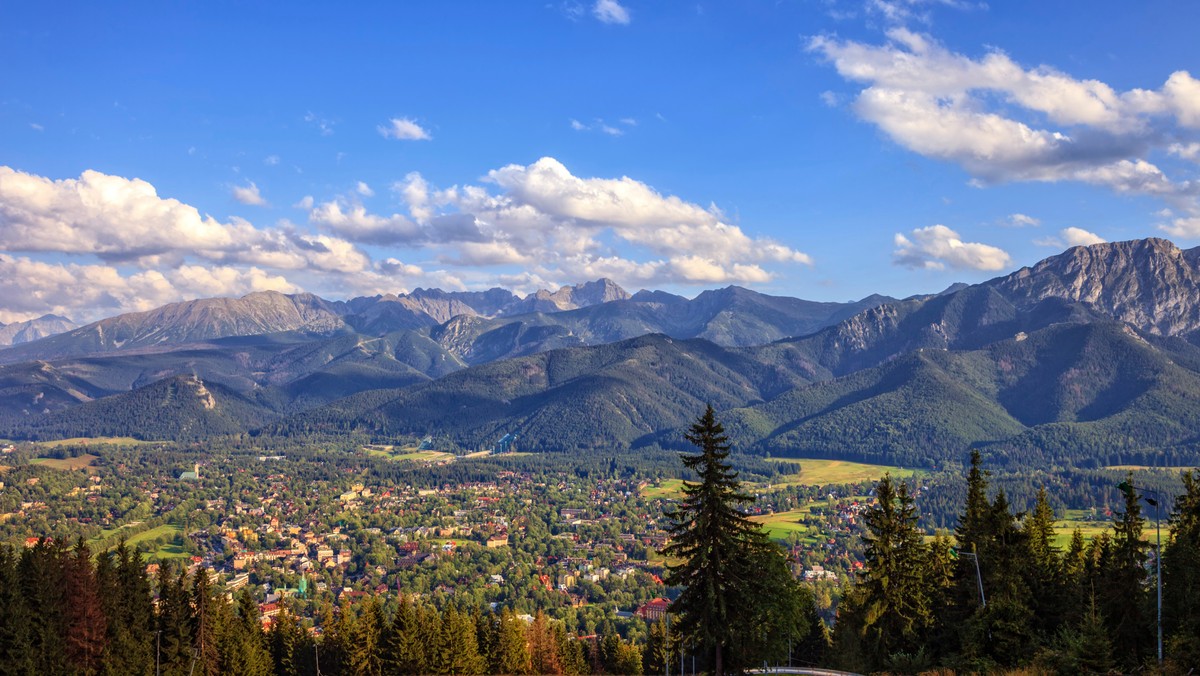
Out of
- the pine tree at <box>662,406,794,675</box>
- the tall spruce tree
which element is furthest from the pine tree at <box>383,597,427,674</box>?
the pine tree at <box>662,406,794,675</box>

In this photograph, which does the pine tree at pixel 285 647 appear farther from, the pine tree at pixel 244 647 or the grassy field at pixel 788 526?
the grassy field at pixel 788 526

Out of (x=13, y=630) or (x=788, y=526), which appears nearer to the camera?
(x=13, y=630)

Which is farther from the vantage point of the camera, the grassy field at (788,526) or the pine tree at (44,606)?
the grassy field at (788,526)

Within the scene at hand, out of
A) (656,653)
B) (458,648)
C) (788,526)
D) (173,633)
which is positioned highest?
(173,633)

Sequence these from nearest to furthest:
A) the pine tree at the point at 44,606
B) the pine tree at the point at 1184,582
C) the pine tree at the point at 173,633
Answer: the pine tree at the point at 1184,582 → the pine tree at the point at 44,606 → the pine tree at the point at 173,633

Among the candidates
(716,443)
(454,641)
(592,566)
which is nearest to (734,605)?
(716,443)

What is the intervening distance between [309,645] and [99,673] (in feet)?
61.9

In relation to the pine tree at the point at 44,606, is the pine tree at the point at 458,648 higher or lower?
lower

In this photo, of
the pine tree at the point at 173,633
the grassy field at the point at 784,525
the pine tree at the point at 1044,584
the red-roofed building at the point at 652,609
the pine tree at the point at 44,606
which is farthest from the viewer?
the grassy field at the point at 784,525

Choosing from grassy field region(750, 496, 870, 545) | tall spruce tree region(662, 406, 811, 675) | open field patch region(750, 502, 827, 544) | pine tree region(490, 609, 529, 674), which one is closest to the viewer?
tall spruce tree region(662, 406, 811, 675)

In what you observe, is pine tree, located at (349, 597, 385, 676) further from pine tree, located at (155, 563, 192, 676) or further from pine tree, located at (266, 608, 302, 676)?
pine tree, located at (155, 563, 192, 676)

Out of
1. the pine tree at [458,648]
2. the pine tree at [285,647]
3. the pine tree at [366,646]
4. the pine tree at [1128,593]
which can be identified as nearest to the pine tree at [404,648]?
the pine tree at [366,646]

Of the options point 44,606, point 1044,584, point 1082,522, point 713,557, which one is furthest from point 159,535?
point 1082,522

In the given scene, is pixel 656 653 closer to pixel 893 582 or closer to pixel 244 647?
pixel 893 582
